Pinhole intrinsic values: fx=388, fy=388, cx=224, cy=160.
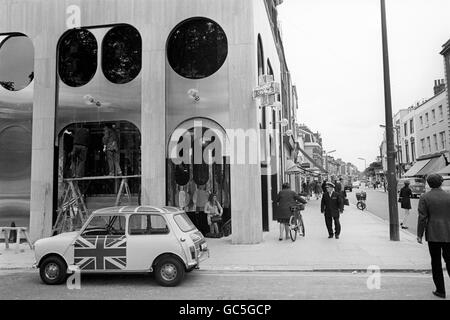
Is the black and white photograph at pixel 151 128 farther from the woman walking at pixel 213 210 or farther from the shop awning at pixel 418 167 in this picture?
the shop awning at pixel 418 167

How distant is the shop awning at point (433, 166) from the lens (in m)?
38.1

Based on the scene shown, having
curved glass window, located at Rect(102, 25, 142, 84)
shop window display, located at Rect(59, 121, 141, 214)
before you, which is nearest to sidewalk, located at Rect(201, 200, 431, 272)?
shop window display, located at Rect(59, 121, 141, 214)

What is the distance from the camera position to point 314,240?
12.1 metres

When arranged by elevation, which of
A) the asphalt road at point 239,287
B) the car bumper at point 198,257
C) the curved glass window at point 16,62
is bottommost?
the asphalt road at point 239,287

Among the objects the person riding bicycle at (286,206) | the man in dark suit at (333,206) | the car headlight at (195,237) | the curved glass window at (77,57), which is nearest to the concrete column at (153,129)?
the curved glass window at (77,57)

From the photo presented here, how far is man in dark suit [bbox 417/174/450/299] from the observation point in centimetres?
591

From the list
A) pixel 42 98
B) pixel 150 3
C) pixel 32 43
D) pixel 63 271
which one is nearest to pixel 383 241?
pixel 63 271

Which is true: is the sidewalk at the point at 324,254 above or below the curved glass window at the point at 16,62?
below

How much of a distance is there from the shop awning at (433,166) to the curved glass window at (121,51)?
3387 centimetres

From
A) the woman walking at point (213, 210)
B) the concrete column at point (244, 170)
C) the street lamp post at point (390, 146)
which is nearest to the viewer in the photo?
the street lamp post at point (390, 146)

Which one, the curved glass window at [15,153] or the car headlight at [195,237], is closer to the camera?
the car headlight at [195,237]

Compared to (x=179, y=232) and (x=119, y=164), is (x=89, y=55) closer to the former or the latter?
(x=119, y=164)

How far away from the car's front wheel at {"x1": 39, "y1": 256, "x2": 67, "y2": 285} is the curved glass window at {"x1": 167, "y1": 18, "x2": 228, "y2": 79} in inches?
292

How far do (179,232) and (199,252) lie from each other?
679mm
